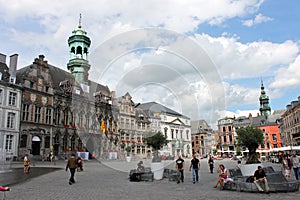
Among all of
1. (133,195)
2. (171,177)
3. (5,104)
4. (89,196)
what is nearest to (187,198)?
(133,195)

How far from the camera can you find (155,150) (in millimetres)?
18906

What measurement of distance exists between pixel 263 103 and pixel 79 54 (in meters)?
84.5

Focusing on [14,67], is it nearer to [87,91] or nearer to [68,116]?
[68,116]

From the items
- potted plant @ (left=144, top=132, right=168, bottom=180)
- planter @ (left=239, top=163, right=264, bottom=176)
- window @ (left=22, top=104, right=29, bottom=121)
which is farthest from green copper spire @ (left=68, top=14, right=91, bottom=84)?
planter @ (left=239, top=163, right=264, bottom=176)

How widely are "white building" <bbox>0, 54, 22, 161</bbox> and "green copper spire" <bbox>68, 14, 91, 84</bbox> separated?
61.1 ft

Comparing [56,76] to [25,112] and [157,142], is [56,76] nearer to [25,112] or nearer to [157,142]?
[25,112]

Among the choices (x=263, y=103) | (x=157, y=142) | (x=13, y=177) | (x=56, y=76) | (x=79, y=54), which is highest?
(x=79, y=54)

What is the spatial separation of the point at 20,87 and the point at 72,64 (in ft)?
62.7

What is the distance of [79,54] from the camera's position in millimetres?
58188

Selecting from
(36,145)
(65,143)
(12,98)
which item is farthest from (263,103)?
(12,98)

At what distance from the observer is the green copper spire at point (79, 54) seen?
5628cm

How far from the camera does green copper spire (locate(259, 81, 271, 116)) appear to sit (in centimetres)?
10441

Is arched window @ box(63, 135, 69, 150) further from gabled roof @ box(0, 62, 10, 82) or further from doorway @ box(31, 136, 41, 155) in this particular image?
gabled roof @ box(0, 62, 10, 82)

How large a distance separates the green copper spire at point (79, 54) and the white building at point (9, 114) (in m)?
18.6
